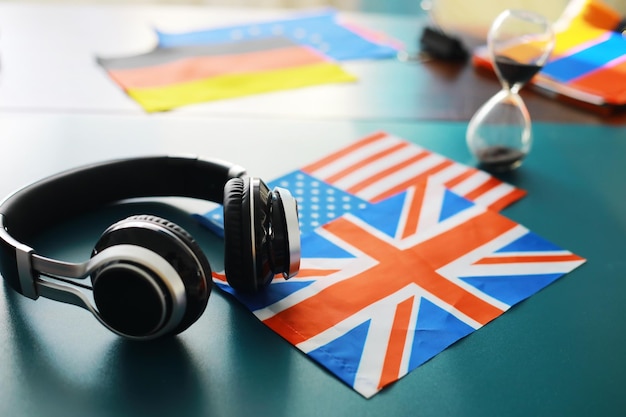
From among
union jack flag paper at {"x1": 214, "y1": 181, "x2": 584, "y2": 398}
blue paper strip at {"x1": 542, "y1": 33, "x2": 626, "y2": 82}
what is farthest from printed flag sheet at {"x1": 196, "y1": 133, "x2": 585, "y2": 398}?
blue paper strip at {"x1": 542, "y1": 33, "x2": 626, "y2": 82}

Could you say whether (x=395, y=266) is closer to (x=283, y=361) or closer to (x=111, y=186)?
(x=283, y=361)

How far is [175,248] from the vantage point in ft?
2.16

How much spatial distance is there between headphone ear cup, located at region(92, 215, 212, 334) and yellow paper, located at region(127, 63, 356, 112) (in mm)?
548

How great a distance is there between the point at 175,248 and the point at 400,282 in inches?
10.8

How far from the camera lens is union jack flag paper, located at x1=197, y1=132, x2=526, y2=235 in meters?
0.98

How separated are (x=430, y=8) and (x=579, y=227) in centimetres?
78

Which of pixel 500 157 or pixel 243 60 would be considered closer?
pixel 500 157

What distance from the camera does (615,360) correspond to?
734mm

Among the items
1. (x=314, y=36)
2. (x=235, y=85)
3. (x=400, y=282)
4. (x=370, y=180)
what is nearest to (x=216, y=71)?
(x=235, y=85)

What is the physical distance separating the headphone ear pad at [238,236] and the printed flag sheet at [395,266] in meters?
0.05

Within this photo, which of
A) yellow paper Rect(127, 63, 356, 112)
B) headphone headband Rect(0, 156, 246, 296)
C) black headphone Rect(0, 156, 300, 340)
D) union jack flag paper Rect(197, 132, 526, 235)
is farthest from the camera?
yellow paper Rect(127, 63, 356, 112)

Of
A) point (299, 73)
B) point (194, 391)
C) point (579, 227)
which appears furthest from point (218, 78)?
point (194, 391)

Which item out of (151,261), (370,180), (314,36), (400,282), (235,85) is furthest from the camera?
(314,36)

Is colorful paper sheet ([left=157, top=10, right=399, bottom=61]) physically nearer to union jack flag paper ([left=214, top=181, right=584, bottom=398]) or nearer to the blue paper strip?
the blue paper strip
